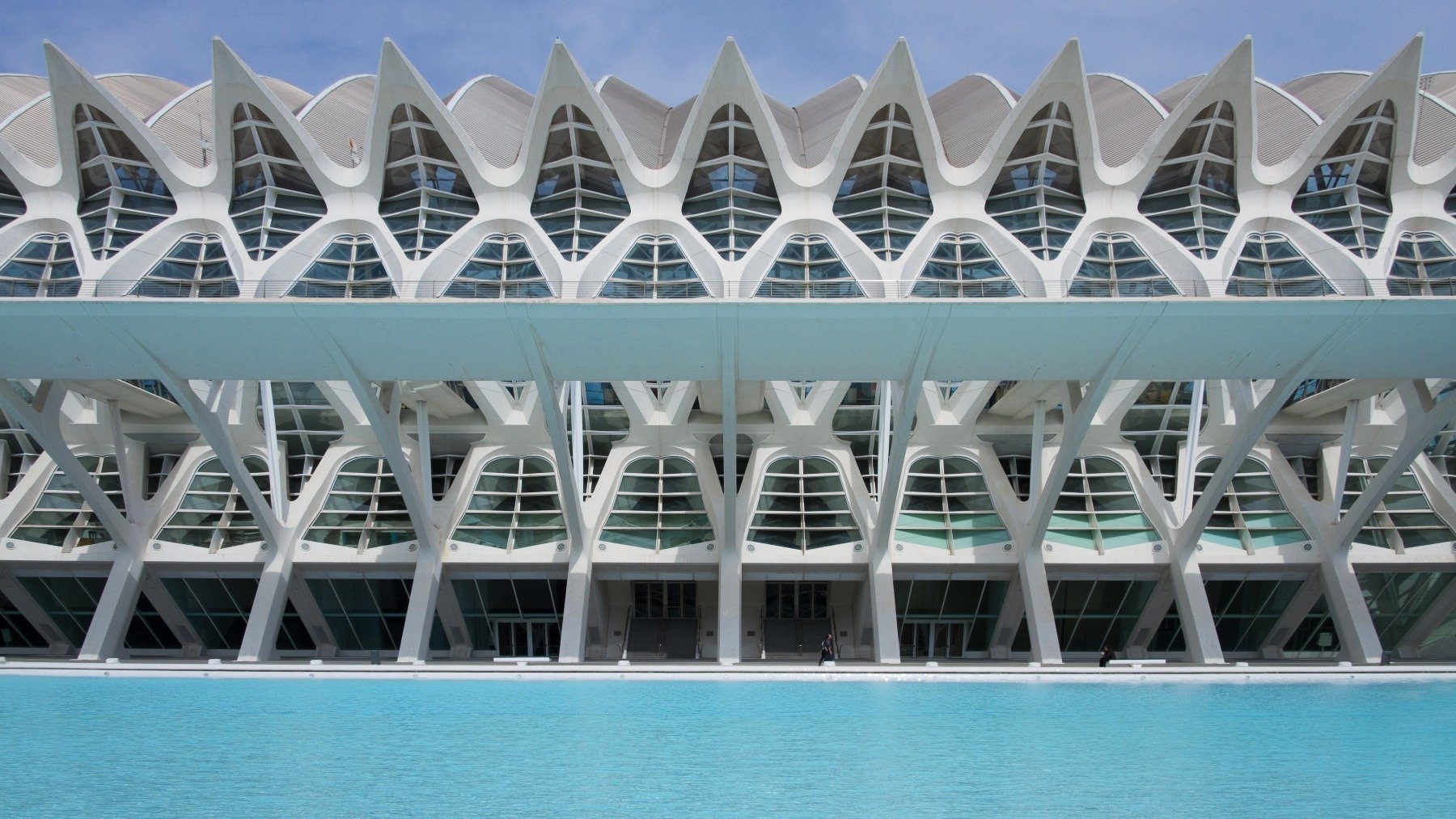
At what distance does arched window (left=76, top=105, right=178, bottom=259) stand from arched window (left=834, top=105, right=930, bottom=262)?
19.4 metres

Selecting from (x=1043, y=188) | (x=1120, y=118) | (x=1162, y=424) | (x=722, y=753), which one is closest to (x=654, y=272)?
(x=1043, y=188)

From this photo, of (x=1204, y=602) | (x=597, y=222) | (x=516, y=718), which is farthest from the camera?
(x=597, y=222)

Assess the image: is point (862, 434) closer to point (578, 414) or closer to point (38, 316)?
point (578, 414)

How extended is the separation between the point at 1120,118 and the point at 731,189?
499 inches

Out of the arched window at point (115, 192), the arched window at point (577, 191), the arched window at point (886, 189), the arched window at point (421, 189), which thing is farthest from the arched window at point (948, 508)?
the arched window at point (115, 192)

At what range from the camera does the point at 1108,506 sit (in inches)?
993

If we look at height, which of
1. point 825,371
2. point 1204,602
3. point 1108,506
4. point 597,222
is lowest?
point 1204,602

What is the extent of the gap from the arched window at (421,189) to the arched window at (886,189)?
10977 mm

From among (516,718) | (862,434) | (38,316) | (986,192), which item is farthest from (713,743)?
(986,192)

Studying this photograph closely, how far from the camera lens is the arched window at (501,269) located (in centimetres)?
2539

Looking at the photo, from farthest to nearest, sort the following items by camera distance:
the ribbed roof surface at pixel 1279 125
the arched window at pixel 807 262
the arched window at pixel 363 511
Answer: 1. the ribbed roof surface at pixel 1279 125
2. the arched window at pixel 807 262
3. the arched window at pixel 363 511

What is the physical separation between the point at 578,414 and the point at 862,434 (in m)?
7.96

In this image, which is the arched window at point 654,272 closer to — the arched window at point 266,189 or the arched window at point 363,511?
the arched window at point 363,511

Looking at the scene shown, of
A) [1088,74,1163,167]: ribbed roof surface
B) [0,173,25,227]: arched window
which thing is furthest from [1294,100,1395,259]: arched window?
[0,173,25,227]: arched window
